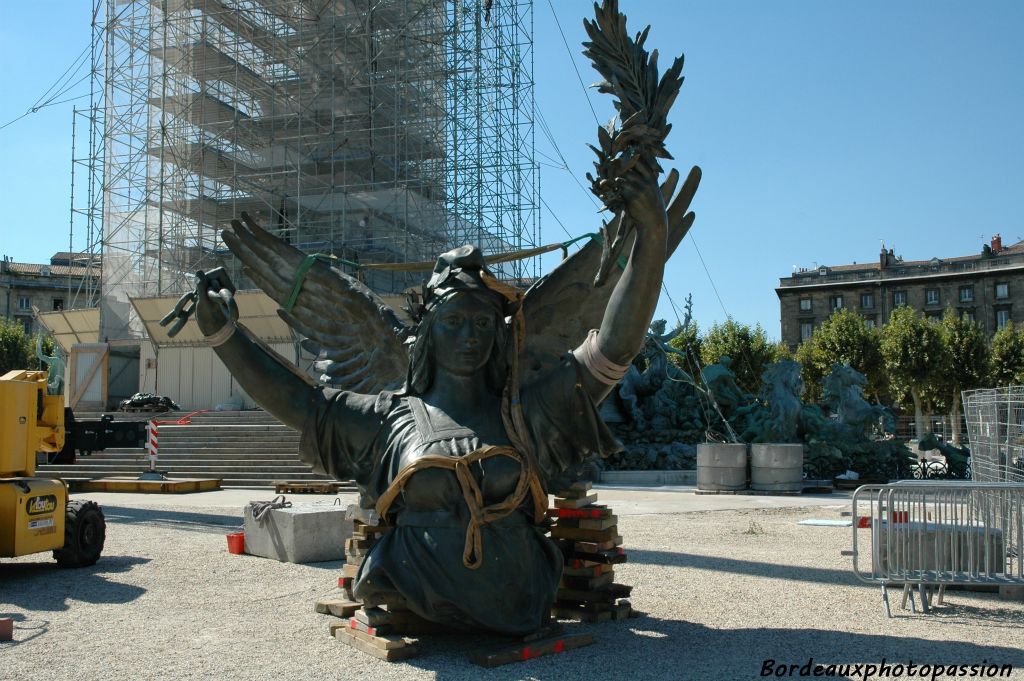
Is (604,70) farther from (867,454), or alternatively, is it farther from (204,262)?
(204,262)

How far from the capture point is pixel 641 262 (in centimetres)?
385

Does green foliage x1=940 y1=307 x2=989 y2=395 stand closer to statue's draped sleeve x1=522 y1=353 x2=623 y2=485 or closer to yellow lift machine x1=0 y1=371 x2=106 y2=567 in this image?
yellow lift machine x1=0 y1=371 x2=106 y2=567

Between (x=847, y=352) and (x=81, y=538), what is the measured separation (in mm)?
40144

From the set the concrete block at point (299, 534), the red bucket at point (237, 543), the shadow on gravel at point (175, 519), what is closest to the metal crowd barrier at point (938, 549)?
the concrete block at point (299, 534)

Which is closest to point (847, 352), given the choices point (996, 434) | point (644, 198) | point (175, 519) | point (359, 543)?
point (996, 434)

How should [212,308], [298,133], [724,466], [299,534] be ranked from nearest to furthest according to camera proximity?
[212,308] → [299,534] → [724,466] → [298,133]

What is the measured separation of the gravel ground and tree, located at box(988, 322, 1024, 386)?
125 ft

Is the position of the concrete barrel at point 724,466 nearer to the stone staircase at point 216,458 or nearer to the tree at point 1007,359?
the stone staircase at point 216,458

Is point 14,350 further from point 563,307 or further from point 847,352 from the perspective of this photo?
point 563,307

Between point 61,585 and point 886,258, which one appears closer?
point 61,585

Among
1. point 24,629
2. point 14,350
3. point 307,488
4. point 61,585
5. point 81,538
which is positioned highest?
point 14,350

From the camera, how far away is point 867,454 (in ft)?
56.3

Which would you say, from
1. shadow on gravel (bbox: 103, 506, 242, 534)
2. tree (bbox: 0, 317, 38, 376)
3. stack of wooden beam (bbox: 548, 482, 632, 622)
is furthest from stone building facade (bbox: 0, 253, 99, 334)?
stack of wooden beam (bbox: 548, 482, 632, 622)

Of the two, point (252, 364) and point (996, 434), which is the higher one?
point (252, 364)
